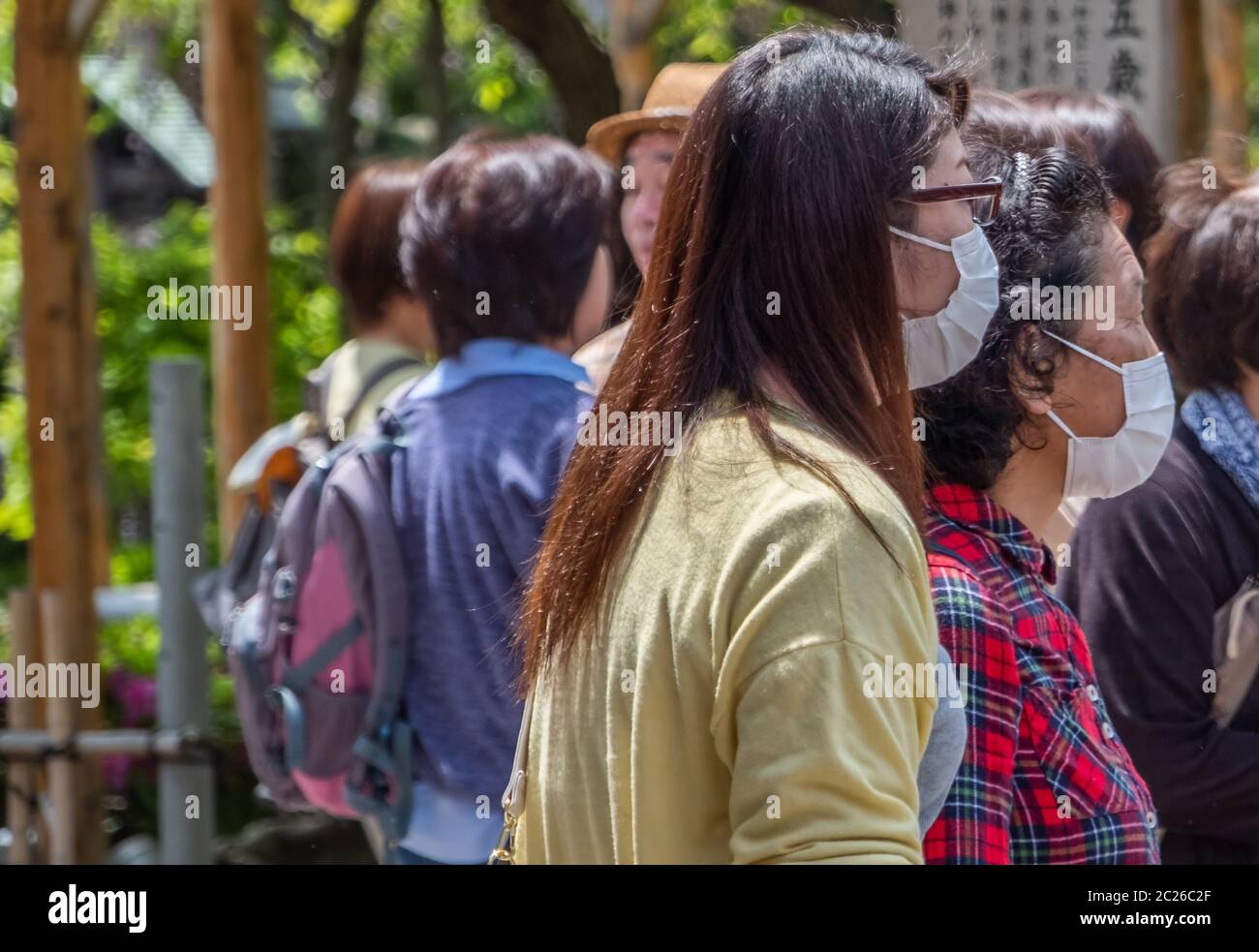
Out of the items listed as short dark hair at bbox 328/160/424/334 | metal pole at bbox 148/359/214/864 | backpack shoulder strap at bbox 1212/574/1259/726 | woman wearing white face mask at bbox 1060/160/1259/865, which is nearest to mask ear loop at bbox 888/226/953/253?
woman wearing white face mask at bbox 1060/160/1259/865

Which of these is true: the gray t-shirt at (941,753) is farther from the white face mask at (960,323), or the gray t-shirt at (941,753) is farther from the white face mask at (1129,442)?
the white face mask at (1129,442)

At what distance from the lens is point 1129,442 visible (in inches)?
65.0

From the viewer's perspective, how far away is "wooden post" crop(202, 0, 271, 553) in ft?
14.9

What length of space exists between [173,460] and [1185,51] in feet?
8.39

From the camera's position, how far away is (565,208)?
85.8 inches

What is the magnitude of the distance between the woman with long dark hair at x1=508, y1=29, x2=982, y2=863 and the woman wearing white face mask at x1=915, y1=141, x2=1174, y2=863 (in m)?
0.22

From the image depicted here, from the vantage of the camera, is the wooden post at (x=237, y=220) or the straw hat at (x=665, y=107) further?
the wooden post at (x=237, y=220)

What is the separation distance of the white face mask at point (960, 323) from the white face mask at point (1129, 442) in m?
0.23

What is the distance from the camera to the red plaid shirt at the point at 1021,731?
130 centimetres

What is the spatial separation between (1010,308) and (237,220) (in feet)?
11.3

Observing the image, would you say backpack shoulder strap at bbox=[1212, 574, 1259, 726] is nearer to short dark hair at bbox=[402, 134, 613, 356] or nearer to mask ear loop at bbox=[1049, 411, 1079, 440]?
mask ear loop at bbox=[1049, 411, 1079, 440]

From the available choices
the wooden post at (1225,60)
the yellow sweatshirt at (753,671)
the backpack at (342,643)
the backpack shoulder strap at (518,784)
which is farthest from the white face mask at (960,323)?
the wooden post at (1225,60)

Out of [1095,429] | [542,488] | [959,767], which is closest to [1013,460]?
[1095,429]

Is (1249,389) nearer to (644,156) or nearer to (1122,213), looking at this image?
(1122,213)
